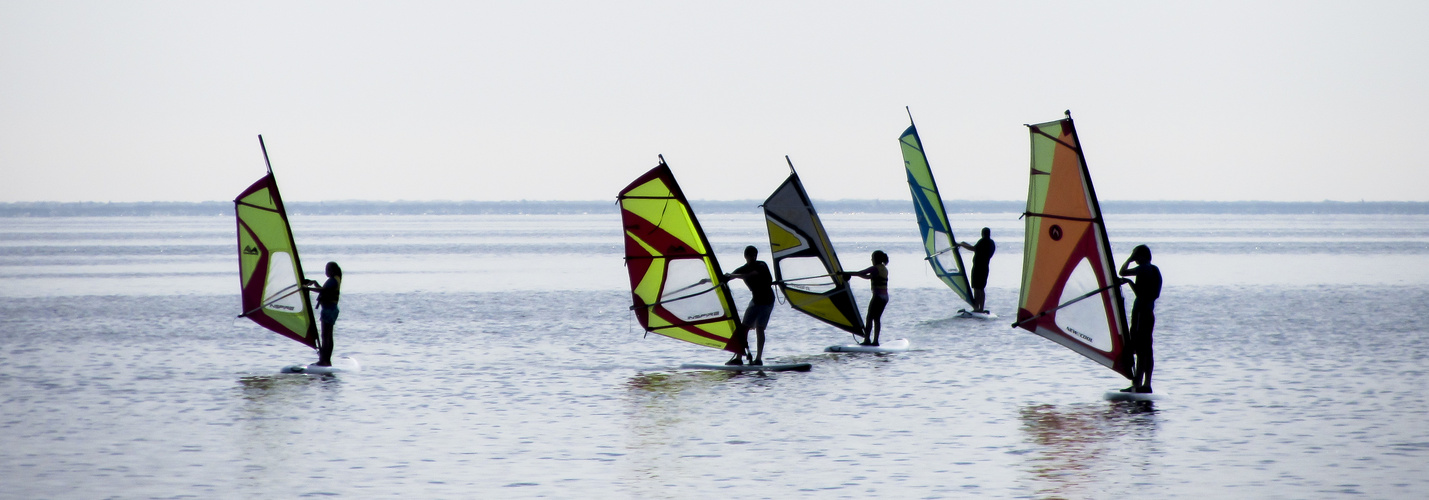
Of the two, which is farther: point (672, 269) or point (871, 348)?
point (871, 348)

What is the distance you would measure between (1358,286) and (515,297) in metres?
22.1

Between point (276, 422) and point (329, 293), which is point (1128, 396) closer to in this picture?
point (276, 422)

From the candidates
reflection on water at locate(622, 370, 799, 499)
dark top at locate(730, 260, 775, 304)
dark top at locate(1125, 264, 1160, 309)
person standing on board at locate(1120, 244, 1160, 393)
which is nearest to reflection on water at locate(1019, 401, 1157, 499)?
person standing on board at locate(1120, 244, 1160, 393)

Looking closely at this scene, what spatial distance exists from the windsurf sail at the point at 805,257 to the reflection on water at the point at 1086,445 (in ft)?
20.2

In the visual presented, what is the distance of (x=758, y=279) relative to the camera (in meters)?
16.4

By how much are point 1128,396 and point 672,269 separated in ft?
18.2

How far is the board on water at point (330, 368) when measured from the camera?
1712cm

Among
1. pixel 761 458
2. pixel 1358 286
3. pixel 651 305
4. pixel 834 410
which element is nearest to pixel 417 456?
pixel 761 458

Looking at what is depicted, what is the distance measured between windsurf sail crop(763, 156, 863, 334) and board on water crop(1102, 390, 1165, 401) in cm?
556

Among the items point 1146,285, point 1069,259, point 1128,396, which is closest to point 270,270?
point 1069,259

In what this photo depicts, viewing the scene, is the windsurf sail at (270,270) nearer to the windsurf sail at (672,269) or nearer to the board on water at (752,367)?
the windsurf sail at (672,269)

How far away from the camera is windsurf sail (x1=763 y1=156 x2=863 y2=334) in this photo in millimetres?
19656

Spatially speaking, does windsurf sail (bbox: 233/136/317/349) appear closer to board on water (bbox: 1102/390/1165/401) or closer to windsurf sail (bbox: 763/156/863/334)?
windsurf sail (bbox: 763/156/863/334)

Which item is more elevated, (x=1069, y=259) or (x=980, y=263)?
(x=1069, y=259)
